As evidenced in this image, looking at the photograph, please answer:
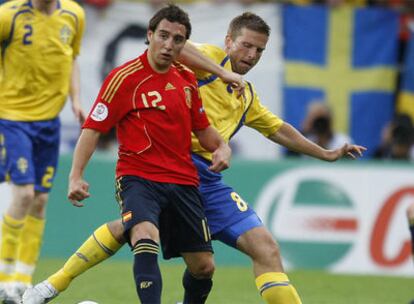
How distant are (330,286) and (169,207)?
418 centimetres

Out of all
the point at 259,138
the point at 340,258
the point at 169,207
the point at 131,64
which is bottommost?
the point at 340,258

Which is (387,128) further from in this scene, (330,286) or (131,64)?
(131,64)

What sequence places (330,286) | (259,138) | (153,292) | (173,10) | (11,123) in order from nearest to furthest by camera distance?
1. (153,292)
2. (173,10)
3. (11,123)
4. (330,286)
5. (259,138)

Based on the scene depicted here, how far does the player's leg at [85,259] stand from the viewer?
24.8 feet

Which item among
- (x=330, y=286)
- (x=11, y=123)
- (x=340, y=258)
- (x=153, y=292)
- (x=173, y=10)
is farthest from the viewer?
(x=340, y=258)

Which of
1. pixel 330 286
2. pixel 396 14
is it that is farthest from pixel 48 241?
pixel 396 14

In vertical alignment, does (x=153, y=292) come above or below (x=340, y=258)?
above

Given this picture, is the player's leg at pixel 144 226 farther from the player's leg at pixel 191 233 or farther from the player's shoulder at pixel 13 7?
the player's shoulder at pixel 13 7

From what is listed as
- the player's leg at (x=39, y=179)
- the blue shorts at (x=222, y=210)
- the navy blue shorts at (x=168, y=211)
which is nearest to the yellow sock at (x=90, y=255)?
the navy blue shorts at (x=168, y=211)

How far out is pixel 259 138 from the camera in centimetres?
1486

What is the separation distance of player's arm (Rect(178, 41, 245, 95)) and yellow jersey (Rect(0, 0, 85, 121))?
2.24 metres

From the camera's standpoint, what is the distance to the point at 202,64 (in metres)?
7.40

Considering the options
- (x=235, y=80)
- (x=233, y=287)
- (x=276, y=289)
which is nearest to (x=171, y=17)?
(x=235, y=80)

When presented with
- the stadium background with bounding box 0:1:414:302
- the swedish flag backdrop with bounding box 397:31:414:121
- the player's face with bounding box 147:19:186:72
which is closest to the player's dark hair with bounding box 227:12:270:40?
the player's face with bounding box 147:19:186:72
